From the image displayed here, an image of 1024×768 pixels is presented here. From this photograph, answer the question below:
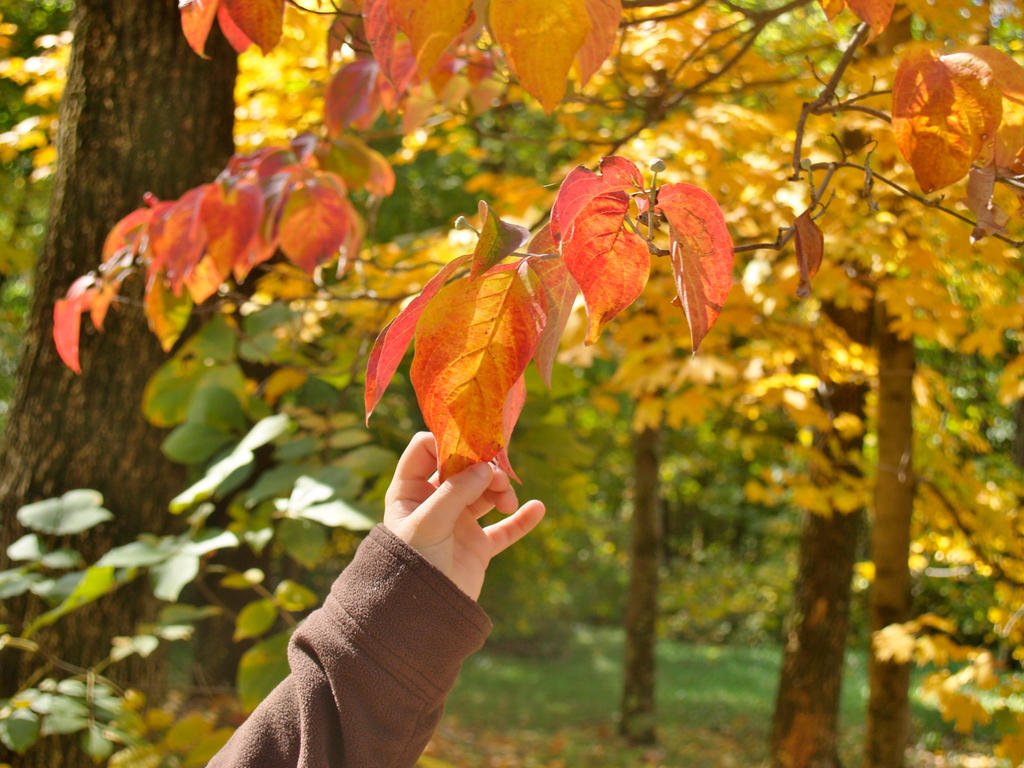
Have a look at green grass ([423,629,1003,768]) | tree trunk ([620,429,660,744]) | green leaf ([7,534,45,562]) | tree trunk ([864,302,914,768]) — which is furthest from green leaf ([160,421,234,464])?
tree trunk ([620,429,660,744])

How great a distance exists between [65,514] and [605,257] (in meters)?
1.49

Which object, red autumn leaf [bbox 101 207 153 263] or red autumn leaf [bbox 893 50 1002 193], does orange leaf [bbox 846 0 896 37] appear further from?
red autumn leaf [bbox 101 207 153 263]

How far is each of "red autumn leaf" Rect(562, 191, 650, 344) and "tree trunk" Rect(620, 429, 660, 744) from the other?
262 inches

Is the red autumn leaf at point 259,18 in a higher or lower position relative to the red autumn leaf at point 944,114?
higher

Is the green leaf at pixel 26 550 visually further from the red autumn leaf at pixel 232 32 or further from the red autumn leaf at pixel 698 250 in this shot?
the red autumn leaf at pixel 698 250

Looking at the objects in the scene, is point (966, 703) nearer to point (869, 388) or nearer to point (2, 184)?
point (869, 388)

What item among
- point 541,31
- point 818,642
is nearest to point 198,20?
point 541,31

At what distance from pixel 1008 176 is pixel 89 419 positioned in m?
2.05

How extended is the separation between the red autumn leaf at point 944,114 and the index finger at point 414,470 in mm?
498

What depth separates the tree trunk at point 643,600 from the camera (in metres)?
7.21

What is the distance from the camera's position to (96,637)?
6.75ft

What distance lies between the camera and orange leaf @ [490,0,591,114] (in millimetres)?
642

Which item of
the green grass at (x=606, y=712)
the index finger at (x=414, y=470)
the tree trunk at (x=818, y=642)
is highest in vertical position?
the index finger at (x=414, y=470)

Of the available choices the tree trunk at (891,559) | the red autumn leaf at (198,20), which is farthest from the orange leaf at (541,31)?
the tree trunk at (891,559)
